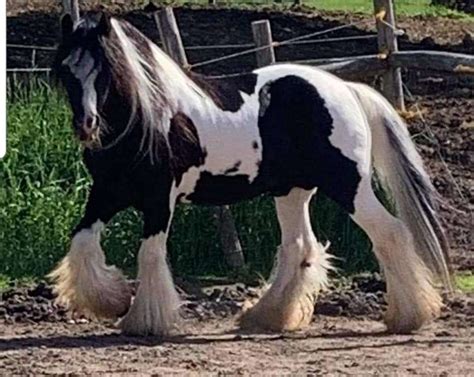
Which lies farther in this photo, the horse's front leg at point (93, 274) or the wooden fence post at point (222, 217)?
the wooden fence post at point (222, 217)

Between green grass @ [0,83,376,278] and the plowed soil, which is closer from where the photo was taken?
the plowed soil

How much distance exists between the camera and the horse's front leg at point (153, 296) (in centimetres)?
833

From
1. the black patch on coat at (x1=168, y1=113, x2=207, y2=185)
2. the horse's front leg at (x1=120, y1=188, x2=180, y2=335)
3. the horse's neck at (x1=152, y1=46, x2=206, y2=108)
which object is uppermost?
the horse's neck at (x1=152, y1=46, x2=206, y2=108)

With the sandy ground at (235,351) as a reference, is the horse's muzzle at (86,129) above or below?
above

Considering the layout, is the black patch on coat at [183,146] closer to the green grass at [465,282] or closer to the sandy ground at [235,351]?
the sandy ground at [235,351]

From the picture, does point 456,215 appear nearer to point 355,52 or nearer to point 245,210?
point 245,210

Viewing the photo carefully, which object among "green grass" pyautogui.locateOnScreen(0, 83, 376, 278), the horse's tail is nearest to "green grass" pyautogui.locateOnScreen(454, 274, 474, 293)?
"green grass" pyautogui.locateOnScreen(0, 83, 376, 278)

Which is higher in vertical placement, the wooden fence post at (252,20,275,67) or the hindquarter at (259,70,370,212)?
the wooden fence post at (252,20,275,67)

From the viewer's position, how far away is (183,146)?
8.56 meters

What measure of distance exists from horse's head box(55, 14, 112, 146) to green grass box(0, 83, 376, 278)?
2414 millimetres

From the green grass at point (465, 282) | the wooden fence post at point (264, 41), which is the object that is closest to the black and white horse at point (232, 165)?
the green grass at point (465, 282)

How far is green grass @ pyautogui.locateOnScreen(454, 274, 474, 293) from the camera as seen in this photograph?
10023 millimetres

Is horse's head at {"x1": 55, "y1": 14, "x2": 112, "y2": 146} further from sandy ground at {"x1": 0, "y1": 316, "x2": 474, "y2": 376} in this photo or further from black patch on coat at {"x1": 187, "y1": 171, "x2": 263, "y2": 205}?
sandy ground at {"x1": 0, "y1": 316, "x2": 474, "y2": 376}

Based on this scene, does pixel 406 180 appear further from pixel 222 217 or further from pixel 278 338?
pixel 222 217
